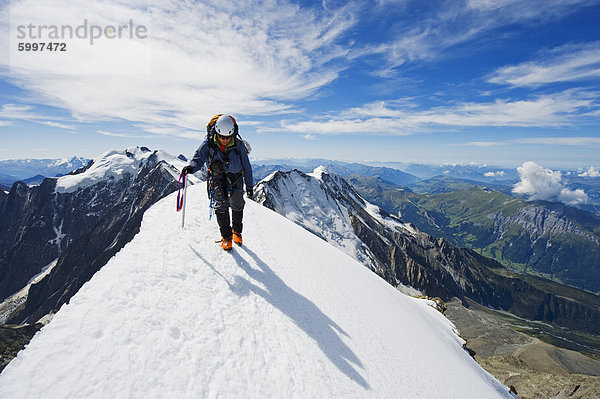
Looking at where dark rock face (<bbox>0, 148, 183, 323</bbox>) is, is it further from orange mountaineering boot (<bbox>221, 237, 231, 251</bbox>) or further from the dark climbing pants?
orange mountaineering boot (<bbox>221, 237, 231, 251</bbox>)

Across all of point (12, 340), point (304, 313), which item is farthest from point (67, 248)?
point (304, 313)

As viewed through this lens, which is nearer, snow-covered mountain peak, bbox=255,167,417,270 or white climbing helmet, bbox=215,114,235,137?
white climbing helmet, bbox=215,114,235,137

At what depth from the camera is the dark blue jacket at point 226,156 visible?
8.78 meters

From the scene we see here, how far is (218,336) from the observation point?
5.06m

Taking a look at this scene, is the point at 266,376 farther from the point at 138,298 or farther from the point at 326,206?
the point at 326,206

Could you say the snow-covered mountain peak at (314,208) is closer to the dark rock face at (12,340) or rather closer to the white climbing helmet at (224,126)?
the dark rock face at (12,340)

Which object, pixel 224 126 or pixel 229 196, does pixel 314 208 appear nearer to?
pixel 229 196

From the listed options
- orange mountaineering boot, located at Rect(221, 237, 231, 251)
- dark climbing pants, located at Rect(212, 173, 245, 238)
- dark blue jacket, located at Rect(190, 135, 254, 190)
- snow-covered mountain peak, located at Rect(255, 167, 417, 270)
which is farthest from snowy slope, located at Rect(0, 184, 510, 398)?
snow-covered mountain peak, located at Rect(255, 167, 417, 270)

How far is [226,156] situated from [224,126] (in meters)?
1.03

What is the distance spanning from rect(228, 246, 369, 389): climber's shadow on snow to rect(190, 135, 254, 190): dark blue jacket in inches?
116

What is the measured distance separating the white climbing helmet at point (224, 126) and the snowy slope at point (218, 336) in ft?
11.3

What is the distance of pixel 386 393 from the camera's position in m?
5.64

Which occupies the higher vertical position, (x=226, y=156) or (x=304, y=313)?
(x=226, y=156)

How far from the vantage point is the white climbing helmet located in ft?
27.0
